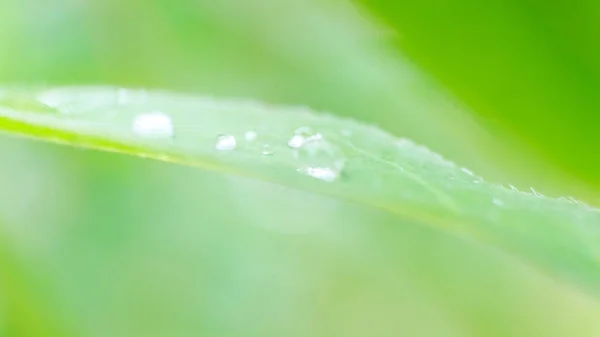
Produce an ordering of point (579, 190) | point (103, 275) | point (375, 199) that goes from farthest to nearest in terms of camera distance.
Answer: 1. point (103, 275)
2. point (579, 190)
3. point (375, 199)

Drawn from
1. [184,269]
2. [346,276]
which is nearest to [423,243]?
[346,276]

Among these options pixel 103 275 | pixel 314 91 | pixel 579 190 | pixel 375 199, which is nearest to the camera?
A: pixel 375 199

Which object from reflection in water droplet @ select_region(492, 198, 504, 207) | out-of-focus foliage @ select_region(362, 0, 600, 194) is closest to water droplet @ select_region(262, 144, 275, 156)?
reflection in water droplet @ select_region(492, 198, 504, 207)

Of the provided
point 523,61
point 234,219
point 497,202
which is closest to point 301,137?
point 497,202

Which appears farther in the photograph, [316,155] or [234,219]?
[234,219]

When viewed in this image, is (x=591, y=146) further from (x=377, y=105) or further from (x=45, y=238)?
(x=45, y=238)

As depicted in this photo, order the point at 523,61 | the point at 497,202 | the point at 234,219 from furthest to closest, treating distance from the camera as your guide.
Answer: the point at 234,219 < the point at 523,61 < the point at 497,202

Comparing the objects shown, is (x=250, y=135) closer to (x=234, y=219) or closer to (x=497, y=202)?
(x=497, y=202)
